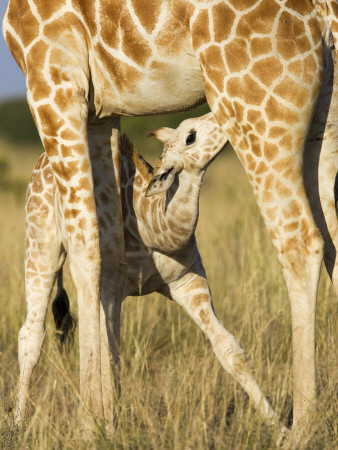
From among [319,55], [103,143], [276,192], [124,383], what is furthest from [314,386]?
[103,143]

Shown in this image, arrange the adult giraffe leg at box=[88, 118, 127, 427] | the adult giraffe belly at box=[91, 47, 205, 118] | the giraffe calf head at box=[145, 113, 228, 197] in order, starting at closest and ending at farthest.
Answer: the adult giraffe belly at box=[91, 47, 205, 118] → the giraffe calf head at box=[145, 113, 228, 197] → the adult giraffe leg at box=[88, 118, 127, 427]

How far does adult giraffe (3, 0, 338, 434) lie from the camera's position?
3398 millimetres

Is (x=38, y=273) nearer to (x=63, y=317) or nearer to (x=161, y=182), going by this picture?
(x=63, y=317)

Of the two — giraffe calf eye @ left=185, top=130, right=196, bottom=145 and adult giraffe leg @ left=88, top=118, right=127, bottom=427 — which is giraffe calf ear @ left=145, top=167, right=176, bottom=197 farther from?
adult giraffe leg @ left=88, top=118, right=127, bottom=427

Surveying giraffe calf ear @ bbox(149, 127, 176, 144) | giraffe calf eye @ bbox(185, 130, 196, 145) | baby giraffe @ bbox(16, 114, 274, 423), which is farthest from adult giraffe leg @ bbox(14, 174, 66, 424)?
giraffe calf eye @ bbox(185, 130, 196, 145)

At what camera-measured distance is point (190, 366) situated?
15.2ft

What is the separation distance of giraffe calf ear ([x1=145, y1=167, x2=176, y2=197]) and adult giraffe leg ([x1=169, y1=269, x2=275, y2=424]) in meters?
0.82

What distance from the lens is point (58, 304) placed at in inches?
217

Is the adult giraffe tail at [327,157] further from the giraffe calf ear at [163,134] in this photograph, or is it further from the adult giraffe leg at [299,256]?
the giraffe calf ear at [163,134]

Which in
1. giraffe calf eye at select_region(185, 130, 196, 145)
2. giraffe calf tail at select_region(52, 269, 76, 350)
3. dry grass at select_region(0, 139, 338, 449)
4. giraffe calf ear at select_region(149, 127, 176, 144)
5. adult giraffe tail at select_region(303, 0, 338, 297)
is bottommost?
dry grass at select_region(0, 139, 338, 449)

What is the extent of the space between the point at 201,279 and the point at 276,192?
173cm

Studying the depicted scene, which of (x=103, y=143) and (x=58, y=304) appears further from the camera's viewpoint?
(x=58, y=304)

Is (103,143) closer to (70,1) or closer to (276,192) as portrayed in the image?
(70,1)

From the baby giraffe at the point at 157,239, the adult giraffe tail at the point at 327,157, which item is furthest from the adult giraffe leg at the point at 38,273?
the adult giraffe tail at the point at 327,157
